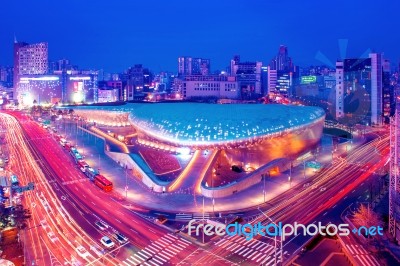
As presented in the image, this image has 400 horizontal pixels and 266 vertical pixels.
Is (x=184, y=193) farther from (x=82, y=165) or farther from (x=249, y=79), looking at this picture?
(x=249, y=79)

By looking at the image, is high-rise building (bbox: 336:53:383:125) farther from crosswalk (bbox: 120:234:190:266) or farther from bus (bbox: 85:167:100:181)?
crosswalk (bbox: 120:234:190:266)

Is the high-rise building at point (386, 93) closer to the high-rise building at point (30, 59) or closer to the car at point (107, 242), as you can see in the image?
the car at point (107, 242)

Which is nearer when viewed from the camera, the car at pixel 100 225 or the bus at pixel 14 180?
the car at pixel 100 225

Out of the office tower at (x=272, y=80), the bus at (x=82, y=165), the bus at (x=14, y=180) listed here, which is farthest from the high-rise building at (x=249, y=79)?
the bus at (x=14, y=180)

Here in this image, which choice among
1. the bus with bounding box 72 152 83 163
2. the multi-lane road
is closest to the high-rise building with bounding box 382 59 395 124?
the multi-lane road

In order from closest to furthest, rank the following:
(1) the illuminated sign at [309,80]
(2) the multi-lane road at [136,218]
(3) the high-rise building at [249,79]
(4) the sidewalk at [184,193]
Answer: (2) the multi-lane road at [136,218] → (4) the sidewalk at [184,193] → (3) the high-rise building at [249,79] → (1) the illuminated sign at [309,80]

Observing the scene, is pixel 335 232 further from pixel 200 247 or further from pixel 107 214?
pixel 107 214

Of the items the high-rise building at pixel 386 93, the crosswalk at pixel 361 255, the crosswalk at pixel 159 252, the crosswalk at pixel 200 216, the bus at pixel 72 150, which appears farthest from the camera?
the high-rise building at pixel 386 93
